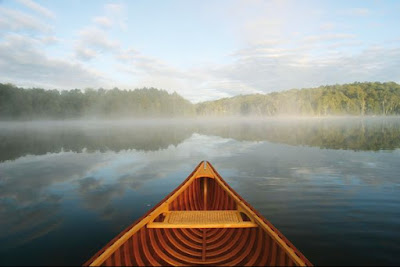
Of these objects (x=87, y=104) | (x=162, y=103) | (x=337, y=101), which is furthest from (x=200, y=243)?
(x=337, y=101)

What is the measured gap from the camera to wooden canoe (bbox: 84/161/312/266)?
4133 mm

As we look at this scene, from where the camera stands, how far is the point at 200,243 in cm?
559

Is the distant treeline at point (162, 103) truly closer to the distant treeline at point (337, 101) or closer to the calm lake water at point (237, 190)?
the distant treeline at point (337, 101)

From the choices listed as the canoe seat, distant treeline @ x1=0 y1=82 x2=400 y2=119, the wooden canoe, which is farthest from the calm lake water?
distant treeline @ x1=0 y1=82 x2=400 y2=119

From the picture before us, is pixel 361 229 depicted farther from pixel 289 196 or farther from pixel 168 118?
pixel 168 118

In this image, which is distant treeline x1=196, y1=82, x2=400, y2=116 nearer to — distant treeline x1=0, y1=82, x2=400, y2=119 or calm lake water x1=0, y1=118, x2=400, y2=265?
distant treeline x1=0, y1=82, x2=400, y2=119

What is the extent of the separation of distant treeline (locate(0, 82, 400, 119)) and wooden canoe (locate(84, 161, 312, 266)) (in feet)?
433

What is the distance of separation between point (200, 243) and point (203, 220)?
538mm

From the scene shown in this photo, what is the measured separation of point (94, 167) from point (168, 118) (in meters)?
157

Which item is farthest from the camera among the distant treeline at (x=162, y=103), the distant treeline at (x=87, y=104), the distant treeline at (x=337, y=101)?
the distant treeline at (x=337, y=101)

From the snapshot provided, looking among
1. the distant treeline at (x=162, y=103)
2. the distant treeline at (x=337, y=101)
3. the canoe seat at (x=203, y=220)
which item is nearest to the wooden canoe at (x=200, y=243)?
the canoe seat at (x=203, y=220)

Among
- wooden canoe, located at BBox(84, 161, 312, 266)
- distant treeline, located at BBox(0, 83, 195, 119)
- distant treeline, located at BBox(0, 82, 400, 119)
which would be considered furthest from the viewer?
distant treeline, located at BBox(0, 82, 400, 119)

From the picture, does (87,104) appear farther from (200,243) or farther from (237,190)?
(200,243)

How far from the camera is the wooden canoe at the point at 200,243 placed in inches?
163
